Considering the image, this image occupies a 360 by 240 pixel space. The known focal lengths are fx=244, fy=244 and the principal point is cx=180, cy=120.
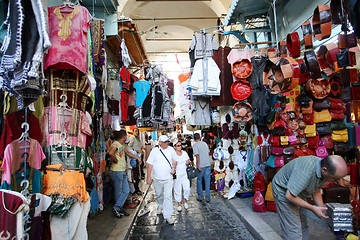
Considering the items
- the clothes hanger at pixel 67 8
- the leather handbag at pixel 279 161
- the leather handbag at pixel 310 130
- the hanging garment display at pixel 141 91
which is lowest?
the leather handbag at pixel 279 161

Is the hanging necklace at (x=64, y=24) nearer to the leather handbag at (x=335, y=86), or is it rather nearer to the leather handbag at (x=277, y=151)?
the leather handbag at (x=277, y=151)

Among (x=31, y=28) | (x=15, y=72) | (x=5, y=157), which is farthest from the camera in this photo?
(x=5, y=157)

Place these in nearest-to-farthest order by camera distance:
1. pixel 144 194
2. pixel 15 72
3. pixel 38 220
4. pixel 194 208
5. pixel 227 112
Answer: pixel 15 72
pixel 38 220
pixel 194 208
pixel 227 112
pixel 144 194

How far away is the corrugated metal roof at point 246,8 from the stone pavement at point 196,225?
498cm

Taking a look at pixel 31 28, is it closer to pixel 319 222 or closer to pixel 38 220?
pixel 38 220

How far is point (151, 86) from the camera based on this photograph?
22.8 feet

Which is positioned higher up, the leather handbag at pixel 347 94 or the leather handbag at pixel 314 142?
the leather handbag at pixel 347 94

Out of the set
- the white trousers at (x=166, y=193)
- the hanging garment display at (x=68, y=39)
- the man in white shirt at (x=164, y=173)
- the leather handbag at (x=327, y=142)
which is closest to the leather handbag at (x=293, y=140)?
the leather handbag at (x=327, y=142)

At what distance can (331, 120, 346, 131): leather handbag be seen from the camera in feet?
15.8

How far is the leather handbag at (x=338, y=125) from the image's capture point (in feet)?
15.8

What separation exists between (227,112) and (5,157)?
19.8ft

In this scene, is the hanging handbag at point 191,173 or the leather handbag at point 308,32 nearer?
the leather handbag at point 308,32

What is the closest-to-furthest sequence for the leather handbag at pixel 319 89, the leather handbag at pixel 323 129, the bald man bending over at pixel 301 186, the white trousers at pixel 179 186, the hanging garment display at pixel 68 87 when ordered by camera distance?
the bald man bending over at pixel 301 186
the hanging garment display at pixel 68 87
the leather handbag at pixel 319 89
the leather handbag at pixel 323 129
the white trousers at pixel 179 186

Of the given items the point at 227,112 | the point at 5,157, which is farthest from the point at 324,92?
the point at 5,157
